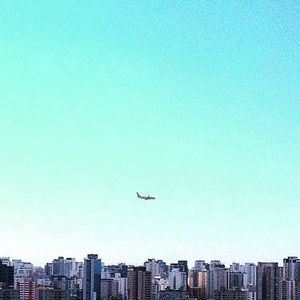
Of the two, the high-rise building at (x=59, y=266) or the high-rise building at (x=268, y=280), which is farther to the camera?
the high-rise building at (x=59, y=266)

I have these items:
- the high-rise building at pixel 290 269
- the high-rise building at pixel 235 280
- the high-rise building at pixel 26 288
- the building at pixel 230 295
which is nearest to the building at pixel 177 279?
the building at pixel 230 295

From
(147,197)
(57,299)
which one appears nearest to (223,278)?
(57,299)

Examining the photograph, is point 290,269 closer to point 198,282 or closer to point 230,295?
point 230,295

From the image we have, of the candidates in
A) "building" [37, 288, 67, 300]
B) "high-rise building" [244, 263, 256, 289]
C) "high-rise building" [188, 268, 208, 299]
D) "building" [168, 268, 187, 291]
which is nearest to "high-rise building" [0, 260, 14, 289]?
"building" [37, 288, 67, 300]

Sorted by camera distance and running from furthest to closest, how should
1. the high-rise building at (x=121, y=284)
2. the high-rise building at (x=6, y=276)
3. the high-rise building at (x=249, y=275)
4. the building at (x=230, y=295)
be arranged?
the high-rise building at (x=249, y=275) < the high-rise building at (x=121, y=284) < the building at (x=230, y=295) < the high-rise building at (x=6, y=276)

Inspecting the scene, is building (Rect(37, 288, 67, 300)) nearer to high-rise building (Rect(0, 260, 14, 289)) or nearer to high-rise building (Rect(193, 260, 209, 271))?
high-rise building (Rect(0, 260, 14, 289))

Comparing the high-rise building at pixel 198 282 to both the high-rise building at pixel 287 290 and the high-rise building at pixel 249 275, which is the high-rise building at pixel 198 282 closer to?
the high-rise building at pixel 249 275
